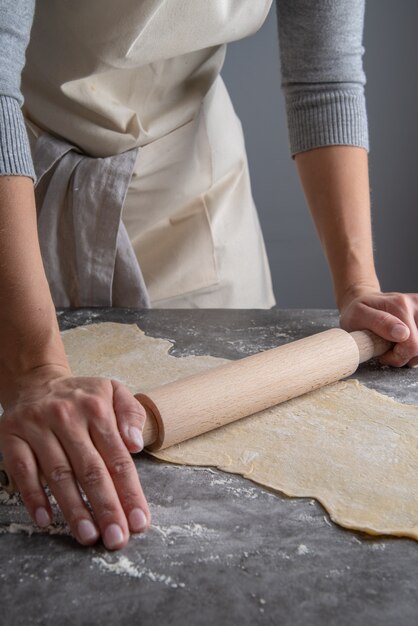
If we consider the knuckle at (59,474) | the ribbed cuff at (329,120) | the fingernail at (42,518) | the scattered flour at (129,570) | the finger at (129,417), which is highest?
the ribbed cuff at (329,120)

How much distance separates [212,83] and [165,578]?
4.41ft

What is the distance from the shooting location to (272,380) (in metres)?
1.15

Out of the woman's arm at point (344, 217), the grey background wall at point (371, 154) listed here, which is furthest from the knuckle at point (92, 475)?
the grey background wall at point (371, 154)

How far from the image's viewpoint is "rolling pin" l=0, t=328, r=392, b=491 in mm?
1028

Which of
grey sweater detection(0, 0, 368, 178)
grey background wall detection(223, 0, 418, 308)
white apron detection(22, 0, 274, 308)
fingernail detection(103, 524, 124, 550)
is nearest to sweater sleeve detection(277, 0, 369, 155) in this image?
grey sweater detection(0, 0, 368, 178)

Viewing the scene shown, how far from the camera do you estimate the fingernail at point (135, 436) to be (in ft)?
3.06

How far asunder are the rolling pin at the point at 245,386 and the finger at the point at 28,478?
4 centimetres

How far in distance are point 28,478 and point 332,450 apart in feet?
1.37

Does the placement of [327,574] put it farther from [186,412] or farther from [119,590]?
[186,412]

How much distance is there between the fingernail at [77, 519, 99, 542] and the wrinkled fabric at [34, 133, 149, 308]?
2.90ft

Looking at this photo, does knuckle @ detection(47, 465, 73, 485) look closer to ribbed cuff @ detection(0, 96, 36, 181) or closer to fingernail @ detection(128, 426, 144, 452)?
fingernail @ detection(128, 426, 144, 452)

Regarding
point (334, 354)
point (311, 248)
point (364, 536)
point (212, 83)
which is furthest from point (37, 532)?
point (311, 248)

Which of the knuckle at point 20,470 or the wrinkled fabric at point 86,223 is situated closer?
the knuckle at point 20,470

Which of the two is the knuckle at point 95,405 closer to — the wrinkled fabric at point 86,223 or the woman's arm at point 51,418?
the woman's arm at point 51,418
